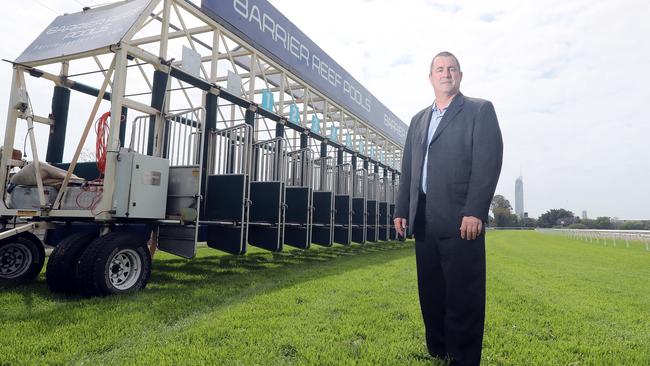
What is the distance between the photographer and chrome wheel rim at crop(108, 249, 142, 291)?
4352mm

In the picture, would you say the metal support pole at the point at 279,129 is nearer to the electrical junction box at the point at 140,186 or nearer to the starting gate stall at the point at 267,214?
the starting gate stall at the point at 267,214

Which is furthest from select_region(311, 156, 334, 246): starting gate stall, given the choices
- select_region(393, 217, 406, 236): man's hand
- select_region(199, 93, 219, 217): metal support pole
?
select_region(393, 217, 406, 236): man's hand

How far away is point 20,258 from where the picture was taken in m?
4.90

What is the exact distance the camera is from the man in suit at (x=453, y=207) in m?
2.10

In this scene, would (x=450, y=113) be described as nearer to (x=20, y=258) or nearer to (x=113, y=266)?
(x=113, y=266)

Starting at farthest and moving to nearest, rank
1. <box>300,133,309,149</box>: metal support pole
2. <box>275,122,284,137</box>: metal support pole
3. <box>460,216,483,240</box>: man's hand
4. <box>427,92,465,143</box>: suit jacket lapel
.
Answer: <box>300,133,309,149</box>: metal support pole, <box>275,122,284,137</box>: metal support pole, <box>427,92,465,143</box>: suit jacket lapel, <box>460,216,483,240</box>: man's hand

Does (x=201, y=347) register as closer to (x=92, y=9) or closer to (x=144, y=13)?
(x=144, y=13)

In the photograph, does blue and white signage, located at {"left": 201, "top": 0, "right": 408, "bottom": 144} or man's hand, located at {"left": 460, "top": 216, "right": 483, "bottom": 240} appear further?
blue and white signage, located at {"left": 201, "top": 0, "right": 408, "bottom": 144}

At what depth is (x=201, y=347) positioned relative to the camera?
262cm

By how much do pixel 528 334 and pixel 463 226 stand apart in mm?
1580

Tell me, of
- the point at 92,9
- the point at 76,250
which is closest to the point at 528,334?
the point at 76,250

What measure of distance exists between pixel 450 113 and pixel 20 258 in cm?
515

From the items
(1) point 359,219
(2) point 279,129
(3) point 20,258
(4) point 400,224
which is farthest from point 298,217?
(4) point 400,224

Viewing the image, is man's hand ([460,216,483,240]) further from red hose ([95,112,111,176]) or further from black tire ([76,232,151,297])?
red hose ([95,112,111,176])
